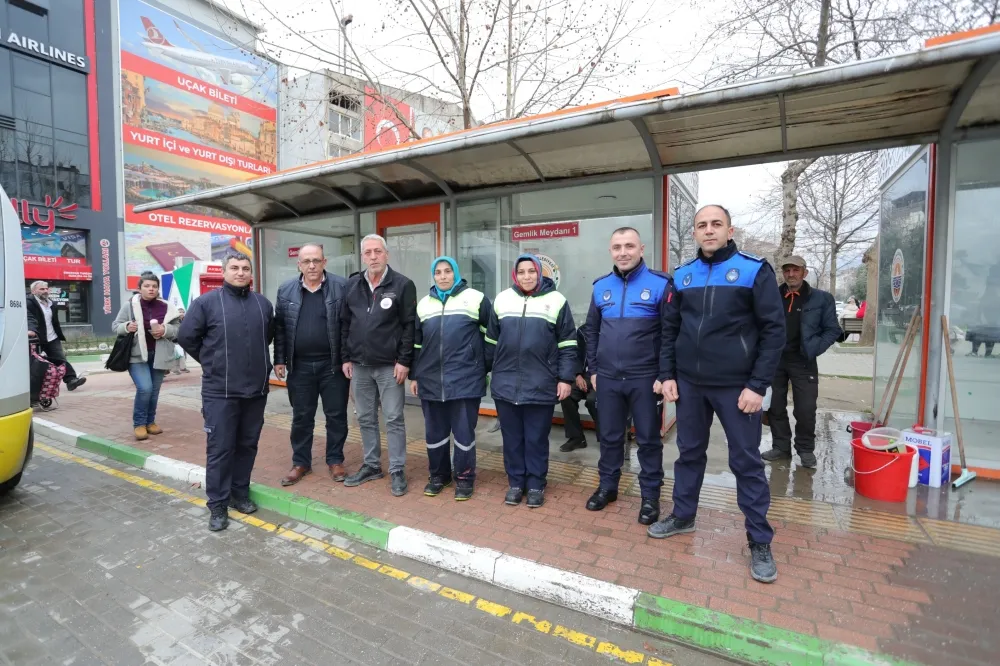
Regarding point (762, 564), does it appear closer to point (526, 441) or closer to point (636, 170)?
point (526, 441)

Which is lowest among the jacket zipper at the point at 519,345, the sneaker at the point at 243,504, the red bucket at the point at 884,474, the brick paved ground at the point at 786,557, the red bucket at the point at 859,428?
the sneaker at the point at 243,504

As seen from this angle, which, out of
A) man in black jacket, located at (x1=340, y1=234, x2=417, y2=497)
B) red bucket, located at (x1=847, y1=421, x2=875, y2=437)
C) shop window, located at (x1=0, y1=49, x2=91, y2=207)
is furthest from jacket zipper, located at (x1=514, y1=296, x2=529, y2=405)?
shop window, located at (x1=0, y1=49, x2=91, y2=207)

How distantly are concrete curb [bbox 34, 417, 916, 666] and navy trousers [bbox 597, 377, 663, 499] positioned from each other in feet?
3.40

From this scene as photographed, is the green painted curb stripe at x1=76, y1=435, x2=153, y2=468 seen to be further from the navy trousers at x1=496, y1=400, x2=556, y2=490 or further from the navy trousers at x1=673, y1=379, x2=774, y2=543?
the navy trousers at x1=673, y1=379, x2=774, y2=543

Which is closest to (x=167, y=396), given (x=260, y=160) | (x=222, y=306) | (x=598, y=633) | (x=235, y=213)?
(x=235, y=213)

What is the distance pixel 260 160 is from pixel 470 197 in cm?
2840

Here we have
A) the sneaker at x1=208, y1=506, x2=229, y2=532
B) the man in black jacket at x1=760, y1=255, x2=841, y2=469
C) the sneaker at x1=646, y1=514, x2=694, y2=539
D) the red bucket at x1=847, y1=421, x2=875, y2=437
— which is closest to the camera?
the sneaker at x1=646, y1=514, x2=694, y2=539

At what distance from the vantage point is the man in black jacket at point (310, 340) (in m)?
4.49

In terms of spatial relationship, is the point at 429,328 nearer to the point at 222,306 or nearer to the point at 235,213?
the point at 222,306

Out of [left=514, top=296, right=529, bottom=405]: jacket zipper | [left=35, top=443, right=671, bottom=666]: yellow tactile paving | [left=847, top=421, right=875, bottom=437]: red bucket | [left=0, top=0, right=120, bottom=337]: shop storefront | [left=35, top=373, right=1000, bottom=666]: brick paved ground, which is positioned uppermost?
[left=0, top=0, right=120, bottom=337]: shop storefront

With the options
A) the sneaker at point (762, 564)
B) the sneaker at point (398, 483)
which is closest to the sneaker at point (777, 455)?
the sneaker at point (762, 564)

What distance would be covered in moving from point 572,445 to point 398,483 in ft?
6.57

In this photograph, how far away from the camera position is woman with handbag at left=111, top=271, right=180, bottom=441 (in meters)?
5.88

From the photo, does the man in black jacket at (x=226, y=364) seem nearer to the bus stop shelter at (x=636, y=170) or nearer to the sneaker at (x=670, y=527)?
the bus stop shelter at (x=636, y=170)
